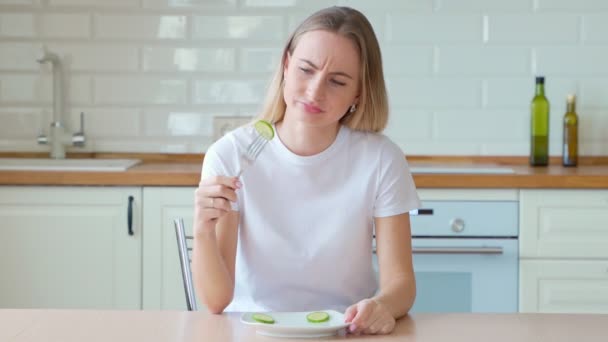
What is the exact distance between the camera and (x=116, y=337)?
5.68ft

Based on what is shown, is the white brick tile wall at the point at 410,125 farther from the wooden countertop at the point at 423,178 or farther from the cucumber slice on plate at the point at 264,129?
the cucumber slice on plate at the point at 264,129

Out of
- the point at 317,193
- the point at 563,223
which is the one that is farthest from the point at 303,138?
the point at 563,223

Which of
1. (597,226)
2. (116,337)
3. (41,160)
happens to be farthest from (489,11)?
(116,337)

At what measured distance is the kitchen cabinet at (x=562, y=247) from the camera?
3445 mm

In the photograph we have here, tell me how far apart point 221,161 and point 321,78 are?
0.30 metres

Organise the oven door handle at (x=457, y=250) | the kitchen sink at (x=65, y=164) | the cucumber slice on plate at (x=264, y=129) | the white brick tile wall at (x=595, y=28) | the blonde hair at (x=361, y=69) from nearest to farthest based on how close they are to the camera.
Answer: the cucumber slice on plate at (x=264, y=129), the blonde hair at (x=361, y=69), the oven door handle at (x=457, y=250), the kitchen sink at (x=65, y=164), the white brick tile wall at (x=595, y=28)

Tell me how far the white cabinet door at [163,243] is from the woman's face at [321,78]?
1329 mm

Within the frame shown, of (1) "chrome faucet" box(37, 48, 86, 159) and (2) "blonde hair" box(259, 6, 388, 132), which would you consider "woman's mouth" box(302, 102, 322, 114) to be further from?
(1) "chrome faucet" box(37, 48, 86, 159)

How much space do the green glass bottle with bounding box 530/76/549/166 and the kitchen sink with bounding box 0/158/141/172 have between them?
1.48 meters

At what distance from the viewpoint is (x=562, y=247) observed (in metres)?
3.46

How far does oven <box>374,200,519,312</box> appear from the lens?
3.44 metres

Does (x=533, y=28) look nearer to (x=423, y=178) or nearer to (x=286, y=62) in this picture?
(x=423, y=178)

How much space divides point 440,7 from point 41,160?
162 centimetres

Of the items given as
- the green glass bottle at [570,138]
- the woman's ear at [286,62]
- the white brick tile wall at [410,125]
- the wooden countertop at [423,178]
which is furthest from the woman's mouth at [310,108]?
the green glass bottle at [570,138]
